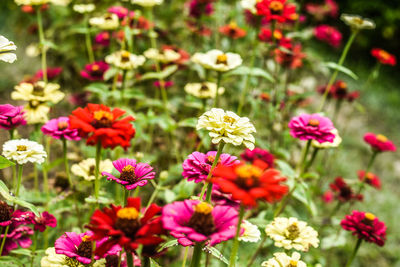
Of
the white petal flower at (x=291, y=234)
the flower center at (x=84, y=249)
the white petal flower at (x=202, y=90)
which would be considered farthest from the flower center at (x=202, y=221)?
the white petal flower at (x=202, y=90)

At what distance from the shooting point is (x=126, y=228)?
62 cm

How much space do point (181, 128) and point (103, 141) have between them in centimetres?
149

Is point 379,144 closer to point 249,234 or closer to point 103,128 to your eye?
point 249,234

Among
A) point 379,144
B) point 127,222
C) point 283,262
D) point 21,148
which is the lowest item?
point 379,144

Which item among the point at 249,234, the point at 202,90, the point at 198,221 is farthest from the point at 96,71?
the point at 198,221

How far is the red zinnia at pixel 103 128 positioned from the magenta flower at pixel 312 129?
23.9 inches

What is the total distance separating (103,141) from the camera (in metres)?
0.68

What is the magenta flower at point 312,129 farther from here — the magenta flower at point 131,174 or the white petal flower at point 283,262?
the magenta flower at point 131,174

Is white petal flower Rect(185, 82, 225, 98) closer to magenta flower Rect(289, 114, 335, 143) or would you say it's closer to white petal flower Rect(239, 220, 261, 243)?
magenta flower Rect(289, 114, 335, 143)

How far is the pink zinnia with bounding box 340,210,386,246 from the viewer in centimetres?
114

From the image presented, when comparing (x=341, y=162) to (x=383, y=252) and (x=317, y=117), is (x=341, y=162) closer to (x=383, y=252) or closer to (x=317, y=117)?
(x=383, y=252)

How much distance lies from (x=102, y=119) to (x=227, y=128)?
0.26m

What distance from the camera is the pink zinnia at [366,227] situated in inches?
44.8

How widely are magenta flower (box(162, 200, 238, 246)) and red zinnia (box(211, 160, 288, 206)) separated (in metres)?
0.06
